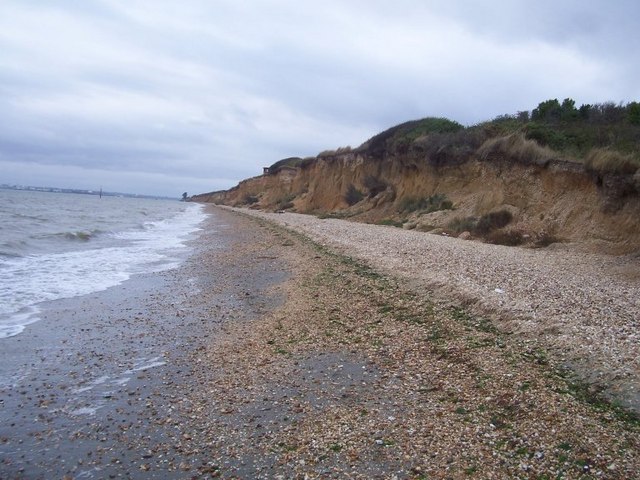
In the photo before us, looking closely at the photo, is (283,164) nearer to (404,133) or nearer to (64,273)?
(404,133)

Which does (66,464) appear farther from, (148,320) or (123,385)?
(148,320)

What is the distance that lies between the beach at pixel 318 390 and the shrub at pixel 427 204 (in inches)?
573

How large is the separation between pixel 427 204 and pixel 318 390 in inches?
859

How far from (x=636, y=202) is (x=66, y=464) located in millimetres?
15715

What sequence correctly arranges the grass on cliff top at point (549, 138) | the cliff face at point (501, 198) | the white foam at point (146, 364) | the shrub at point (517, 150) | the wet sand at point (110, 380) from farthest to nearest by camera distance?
the shrub at point (517, 150), the grass on cliff top at point (549, 138), the cliff face at point (501, 198), the white foam at point (146, 364), the wet sand at point (110, 380)

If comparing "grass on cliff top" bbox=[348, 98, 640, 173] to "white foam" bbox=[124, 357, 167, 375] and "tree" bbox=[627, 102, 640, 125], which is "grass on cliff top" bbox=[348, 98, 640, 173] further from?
"white foam" bbox=[124, 357, 167, 375]

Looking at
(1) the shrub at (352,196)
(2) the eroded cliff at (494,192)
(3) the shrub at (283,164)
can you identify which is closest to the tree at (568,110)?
(2) the eroded cliff at (494,192)

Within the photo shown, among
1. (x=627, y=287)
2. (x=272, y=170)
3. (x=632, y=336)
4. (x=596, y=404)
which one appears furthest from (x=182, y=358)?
(x=272, y=170)

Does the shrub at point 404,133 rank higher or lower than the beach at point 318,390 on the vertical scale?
higher

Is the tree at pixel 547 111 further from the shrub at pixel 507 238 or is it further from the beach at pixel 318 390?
the beach at pixel 318 390

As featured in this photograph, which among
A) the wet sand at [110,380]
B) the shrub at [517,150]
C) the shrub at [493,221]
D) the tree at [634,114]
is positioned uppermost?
the tree at [634,114]

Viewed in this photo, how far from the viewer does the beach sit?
429cm

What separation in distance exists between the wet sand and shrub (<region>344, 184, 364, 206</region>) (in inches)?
1082

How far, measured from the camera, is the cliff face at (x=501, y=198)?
50.2 feet
